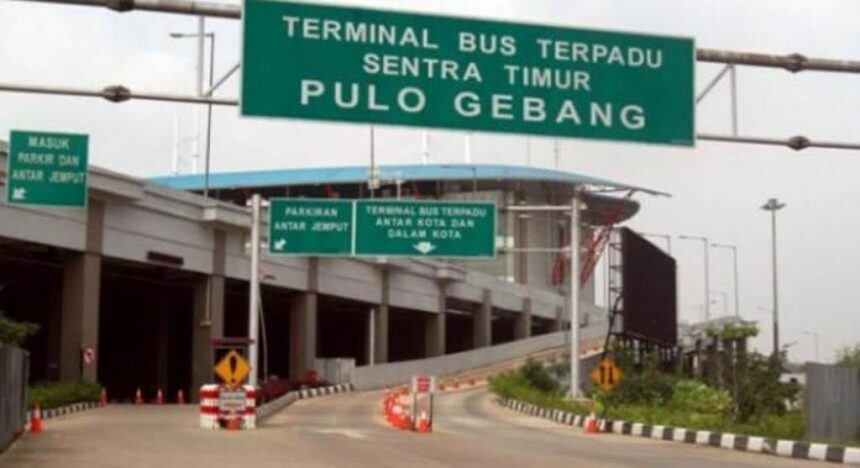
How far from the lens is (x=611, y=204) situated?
108 meters

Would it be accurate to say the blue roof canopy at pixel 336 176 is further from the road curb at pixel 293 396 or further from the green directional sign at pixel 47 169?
the green directional sign at pixel 47 169

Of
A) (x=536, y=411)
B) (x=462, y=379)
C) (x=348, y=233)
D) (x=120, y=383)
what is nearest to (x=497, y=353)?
(x=462, y=379)

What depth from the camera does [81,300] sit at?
46812mm

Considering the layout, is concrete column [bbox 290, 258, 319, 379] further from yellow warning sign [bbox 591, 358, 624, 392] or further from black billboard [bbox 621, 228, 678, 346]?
yellow warning sign [bbox 591, 358, 624, 392]

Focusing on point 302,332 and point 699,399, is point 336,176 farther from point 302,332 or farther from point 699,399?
point 699,399

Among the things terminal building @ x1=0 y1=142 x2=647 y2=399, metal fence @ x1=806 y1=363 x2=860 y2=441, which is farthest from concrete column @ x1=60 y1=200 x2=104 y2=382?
metal fence @ x1=806 y1=363 x2=860 y2=441

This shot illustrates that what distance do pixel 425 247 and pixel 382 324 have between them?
3552 centimetres

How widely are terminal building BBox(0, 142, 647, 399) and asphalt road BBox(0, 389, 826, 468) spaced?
9.53m

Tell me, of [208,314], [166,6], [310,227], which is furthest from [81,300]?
[166,6]

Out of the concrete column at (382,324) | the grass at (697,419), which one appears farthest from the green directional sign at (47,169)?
the concrete column at (382,324)

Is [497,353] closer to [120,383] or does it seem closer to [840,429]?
[120,383]

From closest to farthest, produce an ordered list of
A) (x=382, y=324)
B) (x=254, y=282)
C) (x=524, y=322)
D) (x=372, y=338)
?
(x=254, y=282) < (x=372, y=338) < (x=382, y=324) < (x=524, y=322)

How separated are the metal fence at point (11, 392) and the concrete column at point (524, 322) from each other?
69.4 metres

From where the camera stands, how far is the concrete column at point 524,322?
94.1 m
